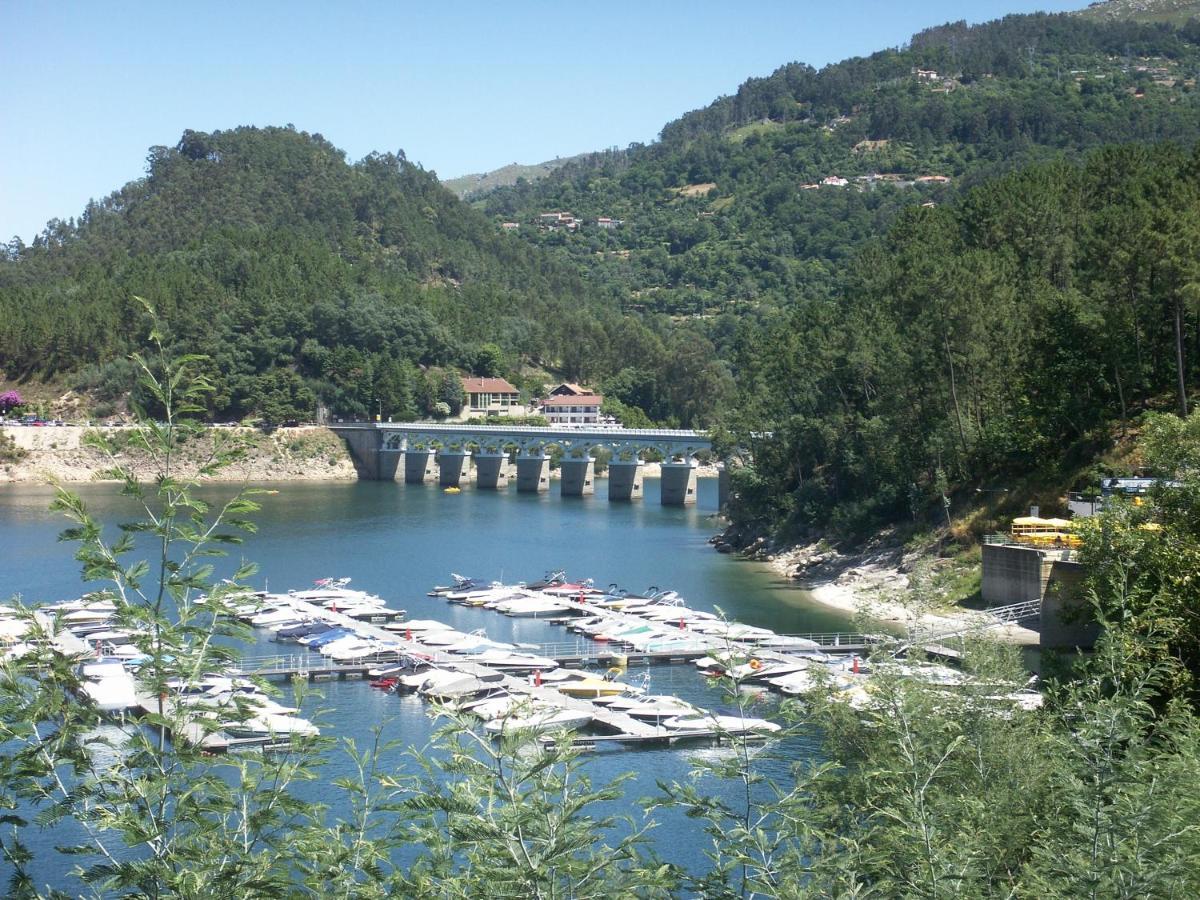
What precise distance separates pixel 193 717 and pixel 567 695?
102ft

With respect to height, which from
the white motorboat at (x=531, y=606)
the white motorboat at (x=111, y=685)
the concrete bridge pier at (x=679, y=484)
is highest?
the concrete bridge pier at (x=679, y=484)

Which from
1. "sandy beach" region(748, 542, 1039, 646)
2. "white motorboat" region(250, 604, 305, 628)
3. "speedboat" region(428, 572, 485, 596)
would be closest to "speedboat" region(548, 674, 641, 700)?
"sandy beach" region(748, 542, 1039, 646)

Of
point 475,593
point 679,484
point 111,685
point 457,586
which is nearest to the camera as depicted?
point 111,685

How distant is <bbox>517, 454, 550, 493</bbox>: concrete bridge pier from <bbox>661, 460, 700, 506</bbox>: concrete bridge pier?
14.5 meters

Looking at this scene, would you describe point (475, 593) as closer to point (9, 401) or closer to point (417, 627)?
point (417, 627)

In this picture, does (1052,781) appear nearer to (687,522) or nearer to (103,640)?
(103,640)

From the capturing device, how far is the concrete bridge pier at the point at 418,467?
13088 centimetres

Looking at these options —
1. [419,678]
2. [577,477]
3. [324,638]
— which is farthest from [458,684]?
[577,477]

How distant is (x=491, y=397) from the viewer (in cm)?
14500

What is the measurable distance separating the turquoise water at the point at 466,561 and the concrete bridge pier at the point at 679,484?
1.37 meters

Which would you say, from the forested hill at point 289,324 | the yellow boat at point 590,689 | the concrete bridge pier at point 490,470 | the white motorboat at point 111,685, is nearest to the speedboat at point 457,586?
the yellow boat at point 590,689

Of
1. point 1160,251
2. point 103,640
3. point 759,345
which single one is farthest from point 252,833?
point 759,345

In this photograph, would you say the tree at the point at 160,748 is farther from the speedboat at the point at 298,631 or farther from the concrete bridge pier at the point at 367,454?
the concrete bridge pier at the point at 367,454

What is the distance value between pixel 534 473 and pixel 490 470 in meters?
4.84
